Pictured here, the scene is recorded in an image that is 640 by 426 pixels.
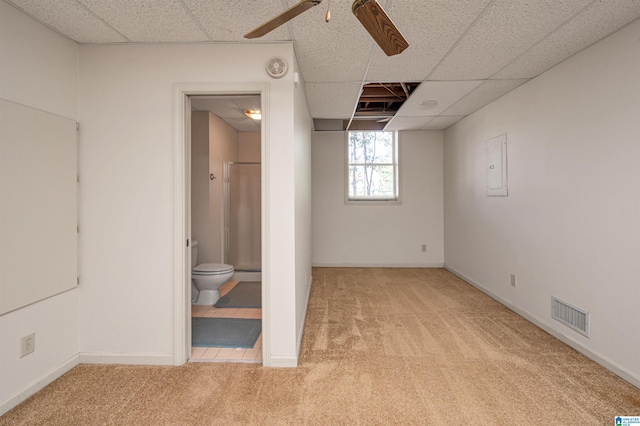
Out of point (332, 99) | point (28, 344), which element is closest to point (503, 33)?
point (332, 99)

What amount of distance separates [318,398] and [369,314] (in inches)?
58.3

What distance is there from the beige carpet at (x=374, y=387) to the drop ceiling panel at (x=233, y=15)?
2.28m

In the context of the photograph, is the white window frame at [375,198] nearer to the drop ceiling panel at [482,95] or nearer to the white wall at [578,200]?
the drop ceiling panel at [482,95]

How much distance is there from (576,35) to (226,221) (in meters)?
4.34

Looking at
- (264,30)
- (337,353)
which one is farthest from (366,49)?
(337,353)

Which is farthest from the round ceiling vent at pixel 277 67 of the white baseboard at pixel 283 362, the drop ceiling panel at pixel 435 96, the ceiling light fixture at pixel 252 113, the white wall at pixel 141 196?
the white baseboard at pixel 283 362

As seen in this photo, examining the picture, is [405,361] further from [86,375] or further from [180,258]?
[86,375]

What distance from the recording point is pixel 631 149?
6.64 feet

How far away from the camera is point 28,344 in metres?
1.91

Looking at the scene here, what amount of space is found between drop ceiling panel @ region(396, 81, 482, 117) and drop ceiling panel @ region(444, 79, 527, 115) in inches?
3.4

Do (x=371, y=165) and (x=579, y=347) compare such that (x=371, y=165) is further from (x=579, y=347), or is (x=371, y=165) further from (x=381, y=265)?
(x=579, y=347)

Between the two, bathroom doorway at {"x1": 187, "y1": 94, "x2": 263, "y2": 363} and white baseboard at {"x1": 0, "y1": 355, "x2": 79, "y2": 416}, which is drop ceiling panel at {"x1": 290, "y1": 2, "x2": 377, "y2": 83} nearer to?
bathroom doorway at {"x1": 187, "y1": 94, "x2": 263, "y2": 363}

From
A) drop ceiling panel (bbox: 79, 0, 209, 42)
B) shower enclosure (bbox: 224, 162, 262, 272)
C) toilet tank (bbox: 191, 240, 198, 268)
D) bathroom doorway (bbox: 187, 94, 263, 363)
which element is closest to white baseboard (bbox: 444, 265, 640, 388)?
bathroom doorway (bbox: 187, 94, 263, 363)

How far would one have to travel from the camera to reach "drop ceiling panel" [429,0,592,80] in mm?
1872
